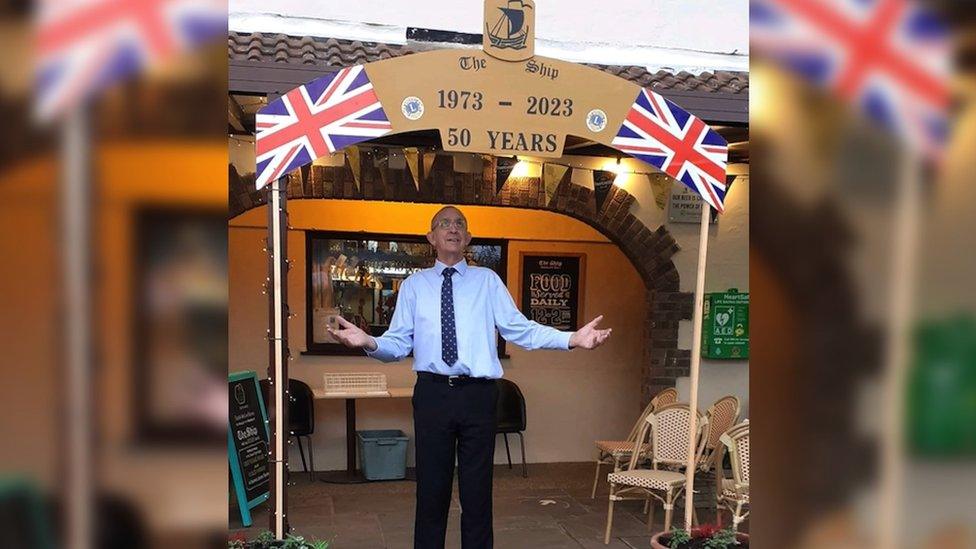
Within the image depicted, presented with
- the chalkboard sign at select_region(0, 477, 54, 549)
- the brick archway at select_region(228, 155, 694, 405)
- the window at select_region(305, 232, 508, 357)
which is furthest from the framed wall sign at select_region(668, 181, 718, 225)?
the chalkboard sign at select_region(0, 477, 54, 549)

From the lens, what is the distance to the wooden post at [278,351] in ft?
10.5

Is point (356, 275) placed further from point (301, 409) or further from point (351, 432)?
point (351, 432)

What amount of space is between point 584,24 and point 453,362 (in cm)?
358

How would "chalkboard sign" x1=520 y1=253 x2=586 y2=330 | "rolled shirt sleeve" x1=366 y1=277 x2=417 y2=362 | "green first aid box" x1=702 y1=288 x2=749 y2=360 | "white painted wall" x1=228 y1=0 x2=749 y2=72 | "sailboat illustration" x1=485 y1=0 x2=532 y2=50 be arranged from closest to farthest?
"sailboat illustration" x1=485 y1=0 x2=532 y2=50 < "rolled shirt sleeve" x1=366 y1=277 x2=417 y2=362 < "white painted wall" x1=228 y1=0 x2=749 y2=72 < "green first aid box" x1=702 y1=288 x2=749 y2=360 < "chalkboard sign" x1=520 y1=253 x2=586 y2=330

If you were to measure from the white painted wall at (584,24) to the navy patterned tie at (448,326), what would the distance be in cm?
262

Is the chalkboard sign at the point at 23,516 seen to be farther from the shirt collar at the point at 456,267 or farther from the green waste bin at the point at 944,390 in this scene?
the shirt collar at the point at 456,267

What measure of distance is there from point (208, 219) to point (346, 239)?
6156 millimetres

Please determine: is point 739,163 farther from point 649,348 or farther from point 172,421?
point 172,421

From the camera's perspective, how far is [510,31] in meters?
3.04

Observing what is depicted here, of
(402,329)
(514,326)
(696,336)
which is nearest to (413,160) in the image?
(402,329)

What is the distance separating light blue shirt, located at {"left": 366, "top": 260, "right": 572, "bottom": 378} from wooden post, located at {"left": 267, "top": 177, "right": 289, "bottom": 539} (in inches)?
20.0

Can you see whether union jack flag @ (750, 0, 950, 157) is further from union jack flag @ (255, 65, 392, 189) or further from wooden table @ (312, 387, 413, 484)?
wooden table @ (312, 387, 413, 484)

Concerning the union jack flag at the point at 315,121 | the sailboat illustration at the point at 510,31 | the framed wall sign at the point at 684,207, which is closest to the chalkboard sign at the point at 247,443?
the union jack flag at the point at 315,121

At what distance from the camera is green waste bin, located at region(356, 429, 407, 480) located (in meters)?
6.43
